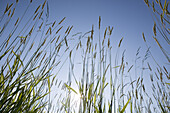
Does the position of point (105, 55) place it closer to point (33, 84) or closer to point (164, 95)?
point (33, 84)

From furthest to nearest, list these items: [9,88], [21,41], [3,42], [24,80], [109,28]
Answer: [109,28], [21,41], [3,42], [24,80], [9,88]

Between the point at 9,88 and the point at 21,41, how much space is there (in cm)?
51

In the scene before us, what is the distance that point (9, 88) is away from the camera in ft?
3.08

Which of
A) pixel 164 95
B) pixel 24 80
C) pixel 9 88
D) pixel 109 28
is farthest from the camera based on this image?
pixel 164 95

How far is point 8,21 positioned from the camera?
128cm

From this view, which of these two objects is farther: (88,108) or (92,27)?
(92,27)

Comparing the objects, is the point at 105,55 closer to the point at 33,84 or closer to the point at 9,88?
the point at 33,84

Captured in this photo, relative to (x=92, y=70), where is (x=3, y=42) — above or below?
above

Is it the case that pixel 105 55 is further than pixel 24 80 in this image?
Yes

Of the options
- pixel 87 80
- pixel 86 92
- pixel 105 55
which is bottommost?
pixel 86 92

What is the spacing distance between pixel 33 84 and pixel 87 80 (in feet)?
1.31

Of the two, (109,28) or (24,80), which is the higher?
(109,28)

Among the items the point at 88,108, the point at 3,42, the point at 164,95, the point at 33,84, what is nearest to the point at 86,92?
the point at 88,108

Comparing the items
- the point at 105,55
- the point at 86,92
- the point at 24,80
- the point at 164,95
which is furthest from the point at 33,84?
the point at 164,95
